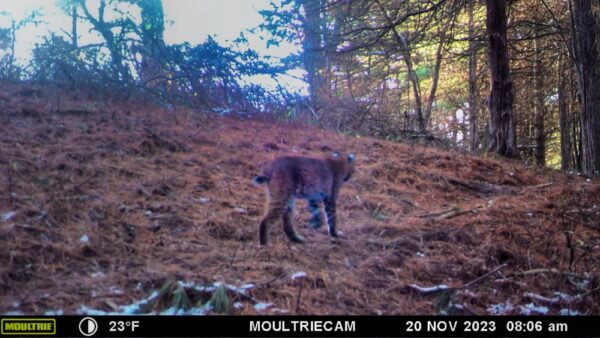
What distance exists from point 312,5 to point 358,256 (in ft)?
14.1

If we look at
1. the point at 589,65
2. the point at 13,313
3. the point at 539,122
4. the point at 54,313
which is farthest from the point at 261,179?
the point at 539,122

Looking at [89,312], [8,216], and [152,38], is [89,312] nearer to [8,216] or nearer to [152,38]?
[8,216]

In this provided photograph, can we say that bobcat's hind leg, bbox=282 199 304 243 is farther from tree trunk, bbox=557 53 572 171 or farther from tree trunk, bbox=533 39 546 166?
tree trunk, bbox=533 39 546 166

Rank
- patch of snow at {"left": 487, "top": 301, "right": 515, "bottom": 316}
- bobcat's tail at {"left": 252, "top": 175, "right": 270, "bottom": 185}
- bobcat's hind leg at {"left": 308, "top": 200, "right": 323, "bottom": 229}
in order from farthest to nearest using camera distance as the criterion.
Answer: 1. bobcat's hind leg at {"left": 308, "top": 200, "right": 323, "bottom": 229}
2. bobcat's tail at {"left": 252, "top": 175, "right": 270, "bottom": 185}
3. patch of snow at {"left": 487, "top": 301, "right": 515, "bottom": 316}

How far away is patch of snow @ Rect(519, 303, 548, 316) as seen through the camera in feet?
9.78

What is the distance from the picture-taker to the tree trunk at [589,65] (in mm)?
8062

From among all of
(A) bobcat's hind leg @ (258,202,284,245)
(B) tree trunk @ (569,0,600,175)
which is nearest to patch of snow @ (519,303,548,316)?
(A) bobcat's hind leg @ (258,202,284,245)

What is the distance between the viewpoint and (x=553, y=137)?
46.8ft

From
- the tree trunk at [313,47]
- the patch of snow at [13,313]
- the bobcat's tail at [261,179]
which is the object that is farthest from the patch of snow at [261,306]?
the tree trunk at [313,47]

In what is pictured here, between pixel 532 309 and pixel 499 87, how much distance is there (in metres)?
5.93

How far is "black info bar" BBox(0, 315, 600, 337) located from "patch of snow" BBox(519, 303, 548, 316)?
11 centimetres

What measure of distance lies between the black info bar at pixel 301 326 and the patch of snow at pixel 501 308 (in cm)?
10

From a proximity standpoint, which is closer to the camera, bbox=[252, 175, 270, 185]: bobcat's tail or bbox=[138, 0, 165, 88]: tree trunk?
bbox=[252, 175, 270, 185]: bobcat's tail

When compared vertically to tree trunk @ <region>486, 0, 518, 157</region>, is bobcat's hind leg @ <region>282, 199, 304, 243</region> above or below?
below
